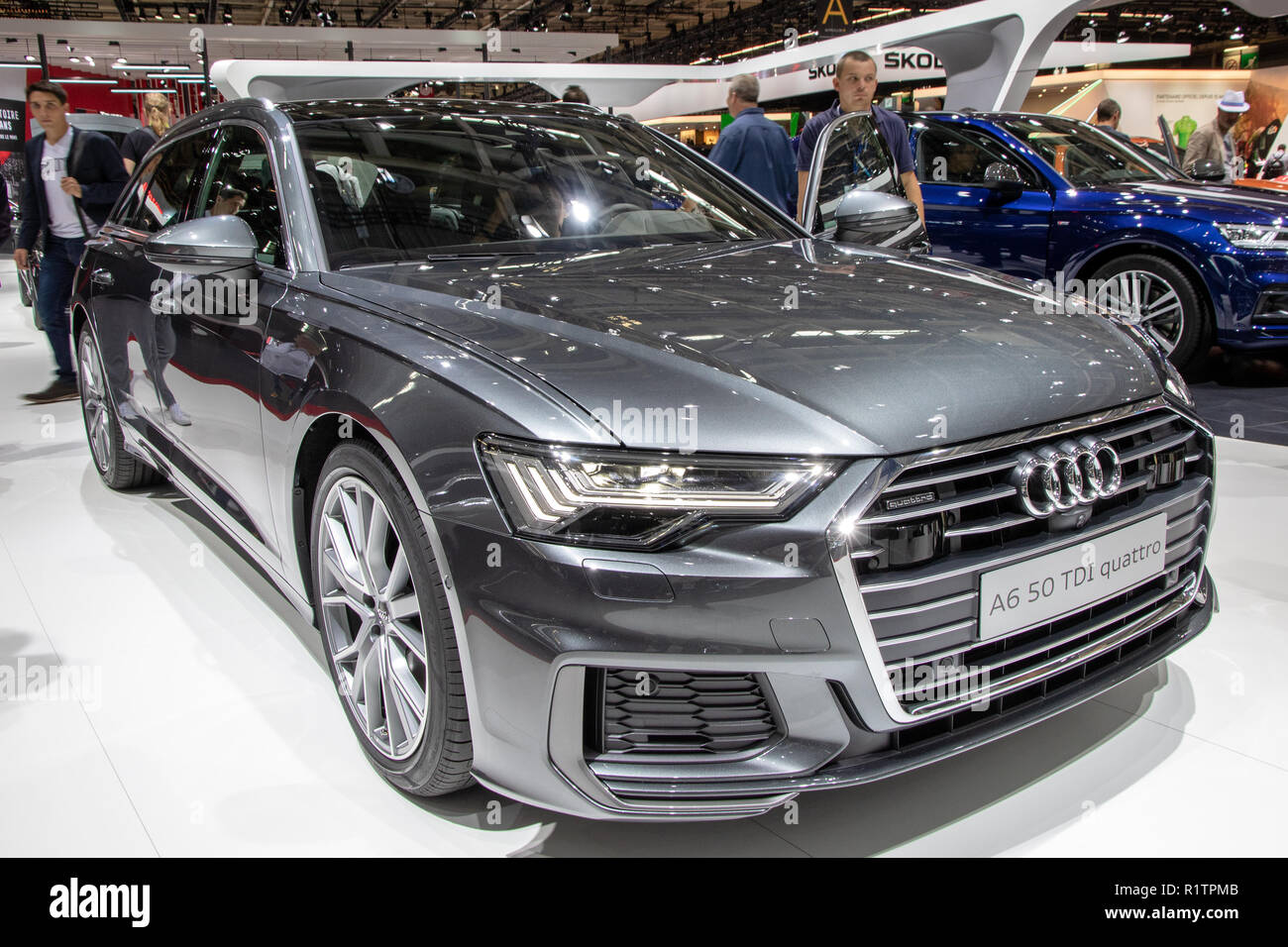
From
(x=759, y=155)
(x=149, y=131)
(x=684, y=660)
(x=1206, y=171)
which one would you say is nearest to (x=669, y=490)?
(x=684, y=660)

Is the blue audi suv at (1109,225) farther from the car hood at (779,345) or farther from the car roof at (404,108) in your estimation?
the car hood at (779,345)

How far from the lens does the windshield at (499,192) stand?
2.31 metres

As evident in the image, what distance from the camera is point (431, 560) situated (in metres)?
1.65

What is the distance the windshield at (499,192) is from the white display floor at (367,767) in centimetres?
104

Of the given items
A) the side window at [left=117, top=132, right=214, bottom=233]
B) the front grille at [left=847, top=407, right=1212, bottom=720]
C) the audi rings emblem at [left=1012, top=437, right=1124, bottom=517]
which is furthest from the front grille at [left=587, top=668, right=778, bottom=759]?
the side window at [left=117, top=132, right=214, bottom=233]

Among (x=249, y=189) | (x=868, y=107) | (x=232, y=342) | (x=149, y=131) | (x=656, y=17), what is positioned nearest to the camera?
(x=232, y=342)

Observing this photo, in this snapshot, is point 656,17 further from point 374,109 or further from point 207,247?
point 207,247

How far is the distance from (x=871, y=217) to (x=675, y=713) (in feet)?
5.75

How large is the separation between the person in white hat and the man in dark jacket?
7.35 metres

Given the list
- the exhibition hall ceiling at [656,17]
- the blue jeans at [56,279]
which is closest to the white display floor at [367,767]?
the blue jeans at [56,279]

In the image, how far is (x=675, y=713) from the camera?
151cm

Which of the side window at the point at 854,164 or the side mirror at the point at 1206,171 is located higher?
the side mirror at the point at 1206,171
